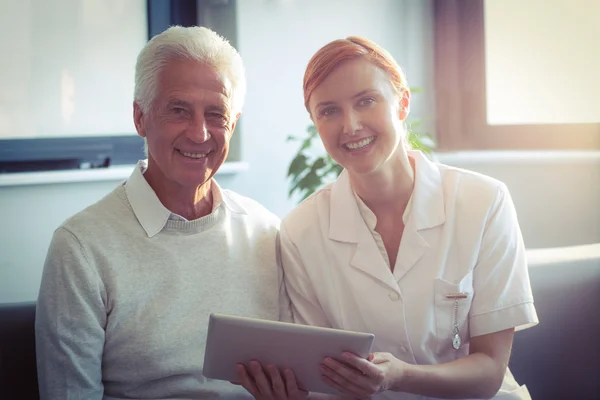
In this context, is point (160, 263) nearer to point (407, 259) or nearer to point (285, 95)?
point (407, 259)

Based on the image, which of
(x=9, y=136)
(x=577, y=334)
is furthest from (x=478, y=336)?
(x=9, y=136)

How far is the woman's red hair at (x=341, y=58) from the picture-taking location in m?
1.66

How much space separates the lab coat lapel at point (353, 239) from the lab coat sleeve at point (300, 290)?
0.11 m

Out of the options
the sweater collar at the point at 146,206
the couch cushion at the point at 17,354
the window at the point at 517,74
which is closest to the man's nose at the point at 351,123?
the sweater collar at the point at 146,206

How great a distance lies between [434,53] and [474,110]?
1.28 feet

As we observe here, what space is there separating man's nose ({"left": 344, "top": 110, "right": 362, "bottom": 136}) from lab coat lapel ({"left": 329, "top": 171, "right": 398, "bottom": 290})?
0.21 m

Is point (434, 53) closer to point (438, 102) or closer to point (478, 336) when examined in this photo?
point (438, 102)

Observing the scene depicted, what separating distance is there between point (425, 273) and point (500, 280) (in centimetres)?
17

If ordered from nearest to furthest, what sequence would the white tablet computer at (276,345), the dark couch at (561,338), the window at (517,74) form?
1. the white tablet computer at (276,345)
2. the dark couch at (561,338)
3. the window at (517,74)

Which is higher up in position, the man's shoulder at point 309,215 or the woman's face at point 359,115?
the woman's face at point 359,115

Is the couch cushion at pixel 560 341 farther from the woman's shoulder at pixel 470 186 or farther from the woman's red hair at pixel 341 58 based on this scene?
the woman's red hair at pixel 341 58

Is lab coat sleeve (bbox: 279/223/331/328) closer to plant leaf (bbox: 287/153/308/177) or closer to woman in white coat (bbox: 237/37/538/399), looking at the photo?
woman in white coat (bbox: 237/37/538/399)

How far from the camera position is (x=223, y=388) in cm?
165

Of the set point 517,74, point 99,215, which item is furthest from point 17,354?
point 517,74
